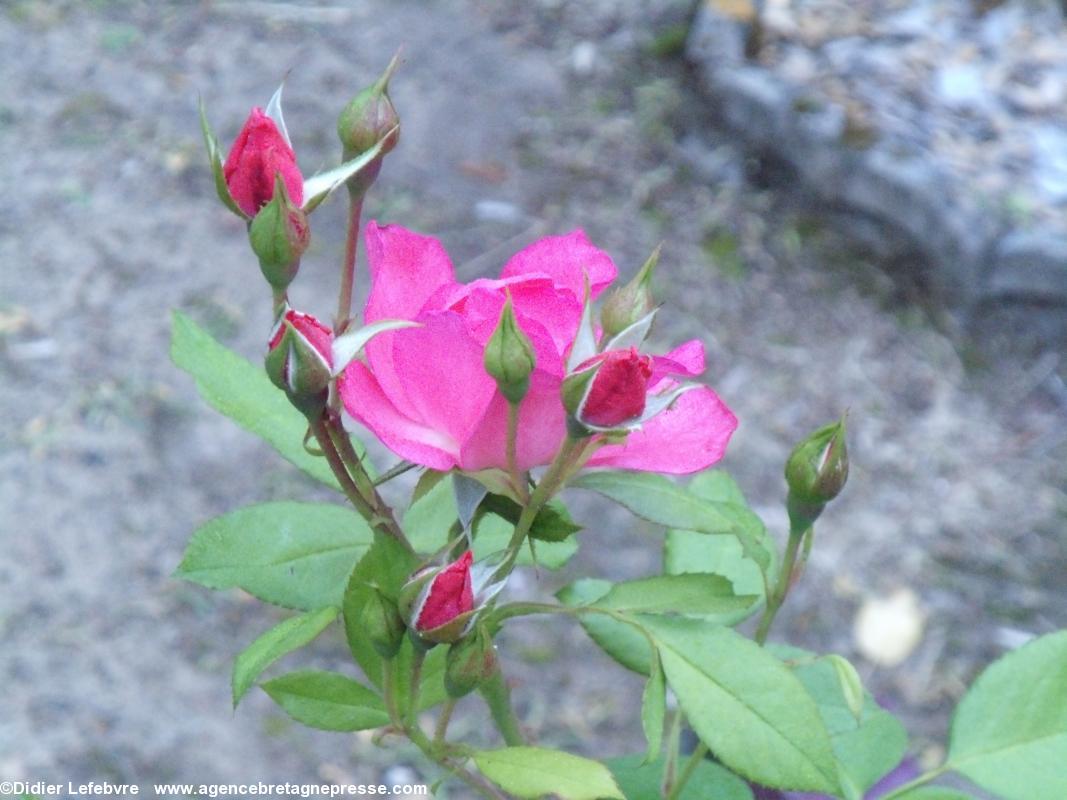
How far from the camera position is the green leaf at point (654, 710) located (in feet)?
1.71

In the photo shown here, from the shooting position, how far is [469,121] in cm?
276

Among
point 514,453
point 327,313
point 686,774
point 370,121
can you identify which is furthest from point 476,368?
point 327,313

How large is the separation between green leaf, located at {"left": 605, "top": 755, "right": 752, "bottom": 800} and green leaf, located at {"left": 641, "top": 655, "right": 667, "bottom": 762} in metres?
0.17

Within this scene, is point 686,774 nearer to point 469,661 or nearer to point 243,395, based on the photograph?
point 469,661

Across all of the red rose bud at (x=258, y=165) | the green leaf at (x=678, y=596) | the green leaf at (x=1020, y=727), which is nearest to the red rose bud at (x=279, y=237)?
the red rose bud at (x=258, y=165)

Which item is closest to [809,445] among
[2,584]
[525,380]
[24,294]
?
[525,380]

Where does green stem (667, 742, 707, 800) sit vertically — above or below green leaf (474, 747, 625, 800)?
below

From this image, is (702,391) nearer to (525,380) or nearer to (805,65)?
(525,380)

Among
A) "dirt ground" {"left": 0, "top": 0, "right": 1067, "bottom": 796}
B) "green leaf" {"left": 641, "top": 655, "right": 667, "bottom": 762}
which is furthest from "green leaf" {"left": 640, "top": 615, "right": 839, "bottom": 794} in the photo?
"dirt ground" {"left": 0, "top": 0, "right": 1067, "bottom": 796}

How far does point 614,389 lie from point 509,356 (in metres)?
0.04

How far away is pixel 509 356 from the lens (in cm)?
47

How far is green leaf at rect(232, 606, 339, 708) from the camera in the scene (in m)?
0.52

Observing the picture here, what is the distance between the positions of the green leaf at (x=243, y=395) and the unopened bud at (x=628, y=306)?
0.18m

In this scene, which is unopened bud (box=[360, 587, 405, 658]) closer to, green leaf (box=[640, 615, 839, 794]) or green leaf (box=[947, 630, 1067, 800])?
green leaf (box=[640, 615, 839, 794])
